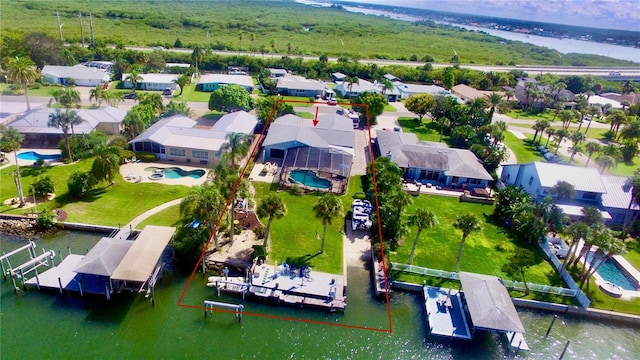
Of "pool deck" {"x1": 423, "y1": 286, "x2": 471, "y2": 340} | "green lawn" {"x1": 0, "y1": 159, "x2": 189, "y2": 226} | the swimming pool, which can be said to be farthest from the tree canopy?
"pool deck" {"x1": 423, "y1": 286, "x2": 471, "y2": 340}

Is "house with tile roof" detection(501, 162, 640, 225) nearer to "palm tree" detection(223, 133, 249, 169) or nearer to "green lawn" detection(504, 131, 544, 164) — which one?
"green lawn" detection(504, 131, 544, 164)

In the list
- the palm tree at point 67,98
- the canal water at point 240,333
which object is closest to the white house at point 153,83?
the palm tree at point 67,98

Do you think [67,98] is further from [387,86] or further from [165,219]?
[387,86]

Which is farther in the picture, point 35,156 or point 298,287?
point 35,156

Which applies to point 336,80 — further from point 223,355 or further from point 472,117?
point 223,355

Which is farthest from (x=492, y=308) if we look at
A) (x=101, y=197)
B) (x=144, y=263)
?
(x=101, y=197)
